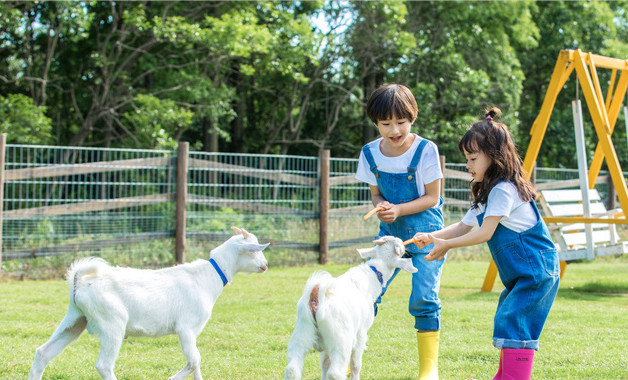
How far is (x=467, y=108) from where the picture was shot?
2064 centimetres

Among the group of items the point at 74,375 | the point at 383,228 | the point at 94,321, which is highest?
the point at 383,228

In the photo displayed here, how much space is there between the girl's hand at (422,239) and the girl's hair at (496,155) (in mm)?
347

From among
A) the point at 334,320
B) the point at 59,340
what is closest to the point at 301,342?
the point at 334,320

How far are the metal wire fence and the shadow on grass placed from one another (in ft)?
13.3

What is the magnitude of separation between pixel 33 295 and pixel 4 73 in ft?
35.9

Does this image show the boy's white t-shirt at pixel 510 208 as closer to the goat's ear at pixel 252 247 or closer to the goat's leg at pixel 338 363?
the goat's leg at pixel 338 363

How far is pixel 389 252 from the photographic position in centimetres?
422

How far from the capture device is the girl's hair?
12.6 feet

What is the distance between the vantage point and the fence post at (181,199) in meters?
10.6

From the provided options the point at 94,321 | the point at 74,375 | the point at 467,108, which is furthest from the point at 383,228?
the point at 467,108

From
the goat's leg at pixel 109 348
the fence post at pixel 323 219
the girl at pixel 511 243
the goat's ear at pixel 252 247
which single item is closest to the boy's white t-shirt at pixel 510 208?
the girl at pixel 511 243

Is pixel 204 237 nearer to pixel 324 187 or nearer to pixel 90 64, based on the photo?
pixel 324 187

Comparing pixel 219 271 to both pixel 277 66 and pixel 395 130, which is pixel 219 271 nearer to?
pixel 395 130

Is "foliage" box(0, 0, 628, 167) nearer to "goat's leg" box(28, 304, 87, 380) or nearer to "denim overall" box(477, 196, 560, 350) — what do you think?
"goat's leg" box(28, 304, 87, 380)
